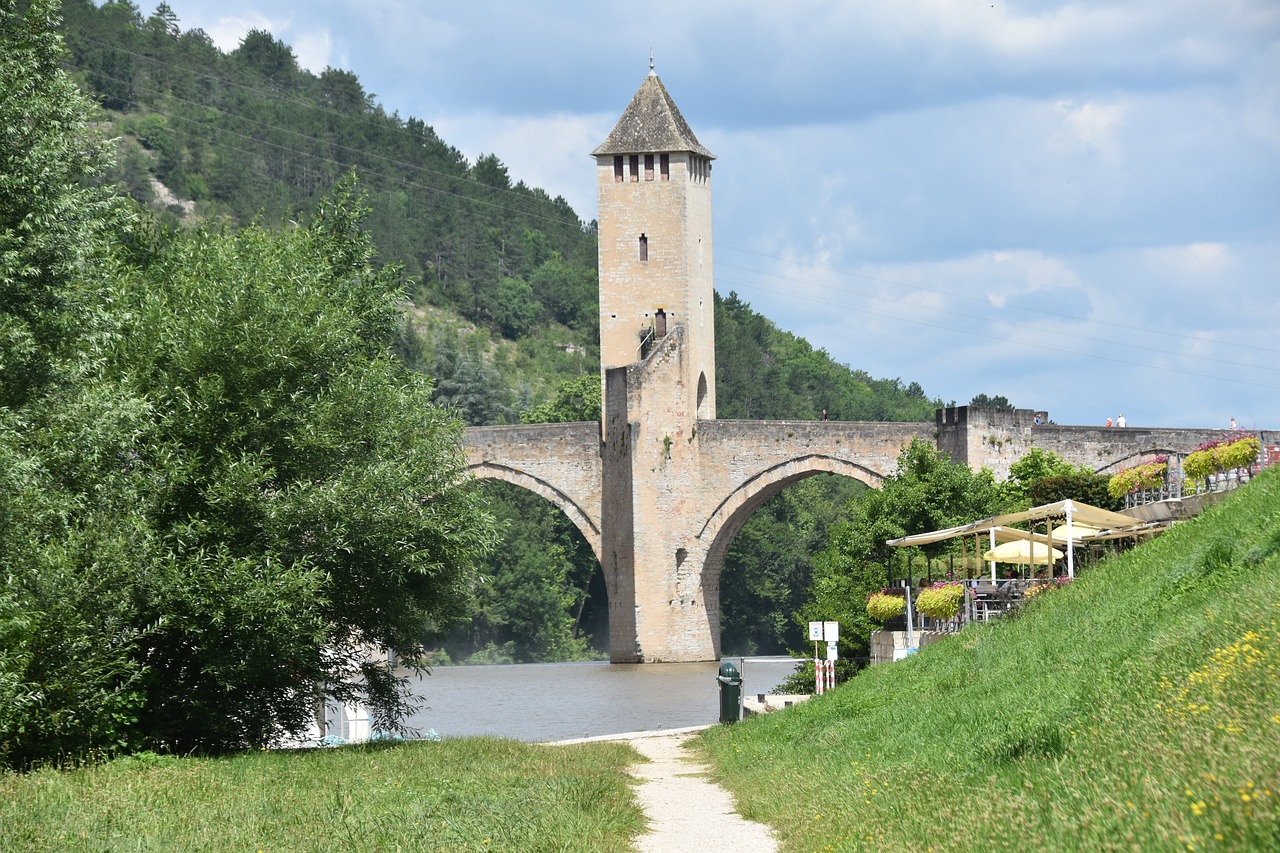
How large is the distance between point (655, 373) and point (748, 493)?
151 inches

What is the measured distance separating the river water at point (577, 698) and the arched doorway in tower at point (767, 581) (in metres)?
13.1

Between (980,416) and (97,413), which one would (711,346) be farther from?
(97,413)

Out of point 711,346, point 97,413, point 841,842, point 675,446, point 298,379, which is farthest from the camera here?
point 711,346

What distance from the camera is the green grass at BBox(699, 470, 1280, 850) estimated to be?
19.2 ft

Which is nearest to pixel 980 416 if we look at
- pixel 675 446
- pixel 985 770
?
pixel 675 446

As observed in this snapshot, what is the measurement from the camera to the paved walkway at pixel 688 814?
8875mm

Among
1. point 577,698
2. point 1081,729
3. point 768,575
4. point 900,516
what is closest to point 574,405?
point 768,575

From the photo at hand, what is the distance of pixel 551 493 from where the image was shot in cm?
4166

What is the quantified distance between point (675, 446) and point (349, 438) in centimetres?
2335

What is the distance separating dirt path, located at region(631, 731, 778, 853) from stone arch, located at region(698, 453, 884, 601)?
Result: 79.7ft

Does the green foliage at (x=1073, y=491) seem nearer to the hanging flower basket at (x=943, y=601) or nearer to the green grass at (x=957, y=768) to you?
the hanging flower basket at (x=943, y=601)

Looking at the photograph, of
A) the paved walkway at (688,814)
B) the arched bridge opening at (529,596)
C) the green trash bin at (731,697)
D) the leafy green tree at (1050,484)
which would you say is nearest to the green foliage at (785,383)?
the arched bridge opening at (529,596)

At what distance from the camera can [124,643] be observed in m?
13.6

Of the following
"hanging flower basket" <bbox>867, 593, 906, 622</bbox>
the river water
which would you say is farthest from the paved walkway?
"hanging flower basket" <bbox>867, 593, 906, 622</bbox>
